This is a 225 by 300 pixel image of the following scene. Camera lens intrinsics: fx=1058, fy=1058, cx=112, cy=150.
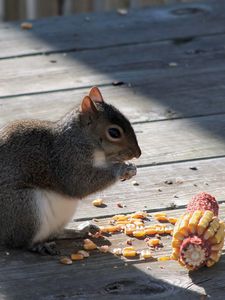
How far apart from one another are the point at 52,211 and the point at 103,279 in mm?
384

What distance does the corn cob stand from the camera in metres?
2.83

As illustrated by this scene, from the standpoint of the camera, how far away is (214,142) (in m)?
3.79

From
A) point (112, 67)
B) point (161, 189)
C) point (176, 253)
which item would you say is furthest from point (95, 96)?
point (112, 67)

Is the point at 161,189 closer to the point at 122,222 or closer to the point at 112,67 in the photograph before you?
the point at 122,222

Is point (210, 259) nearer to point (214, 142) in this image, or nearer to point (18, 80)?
point (214, 142)

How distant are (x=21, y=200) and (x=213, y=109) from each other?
125cm

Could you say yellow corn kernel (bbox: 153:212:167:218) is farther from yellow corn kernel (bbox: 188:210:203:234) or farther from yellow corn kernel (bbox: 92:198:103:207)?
yellow corn kernel (bbox: 188:210:203:234)

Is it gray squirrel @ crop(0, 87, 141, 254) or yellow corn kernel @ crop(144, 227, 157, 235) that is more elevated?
gray squirrel @ crop(0, 87, 141, 254)

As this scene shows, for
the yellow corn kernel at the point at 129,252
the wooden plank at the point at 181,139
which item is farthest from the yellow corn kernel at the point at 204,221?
the wooden plank at the point at 181,139

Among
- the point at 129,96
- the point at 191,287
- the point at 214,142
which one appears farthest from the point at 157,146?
the point at 191,287

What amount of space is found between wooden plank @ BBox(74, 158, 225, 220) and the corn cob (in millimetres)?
421

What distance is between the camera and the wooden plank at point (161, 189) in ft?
11.0

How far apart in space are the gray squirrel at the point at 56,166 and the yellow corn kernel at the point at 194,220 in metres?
0.38

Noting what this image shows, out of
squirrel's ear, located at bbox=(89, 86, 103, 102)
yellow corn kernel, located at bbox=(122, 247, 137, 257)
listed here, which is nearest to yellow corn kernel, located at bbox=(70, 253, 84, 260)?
yellow corn kernel, located at bbox=(122, 247, 137, 257)
